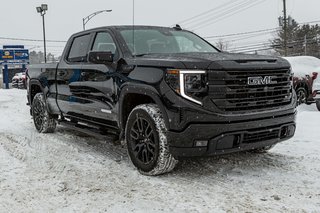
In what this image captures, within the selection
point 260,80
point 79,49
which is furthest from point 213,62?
point 79,49

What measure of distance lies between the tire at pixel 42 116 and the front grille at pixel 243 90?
4.31m

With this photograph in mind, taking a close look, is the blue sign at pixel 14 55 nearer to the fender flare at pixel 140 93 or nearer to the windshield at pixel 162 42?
the windshield at pixel 162 42

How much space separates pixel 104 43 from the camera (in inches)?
217

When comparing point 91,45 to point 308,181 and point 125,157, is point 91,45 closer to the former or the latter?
point 125,157

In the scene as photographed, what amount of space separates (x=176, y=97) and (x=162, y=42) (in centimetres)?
166

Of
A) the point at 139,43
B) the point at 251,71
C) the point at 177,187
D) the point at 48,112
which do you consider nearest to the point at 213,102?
the point at 251,71

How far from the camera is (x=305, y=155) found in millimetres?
5270

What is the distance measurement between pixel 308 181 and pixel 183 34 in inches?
117

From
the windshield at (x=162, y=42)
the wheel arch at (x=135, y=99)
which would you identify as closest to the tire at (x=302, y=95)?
the windshield at (x=162, y=42)

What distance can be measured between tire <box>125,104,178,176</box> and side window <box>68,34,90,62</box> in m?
1.84

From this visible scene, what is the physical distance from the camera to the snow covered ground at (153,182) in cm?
353

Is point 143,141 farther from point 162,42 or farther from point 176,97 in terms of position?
point 162,42

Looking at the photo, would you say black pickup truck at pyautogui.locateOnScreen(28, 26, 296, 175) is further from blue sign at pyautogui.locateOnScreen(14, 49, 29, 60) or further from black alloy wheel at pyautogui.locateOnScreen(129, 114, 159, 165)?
blue sign at pyautogui.locateOnScreen(14, 49, 29, 60)

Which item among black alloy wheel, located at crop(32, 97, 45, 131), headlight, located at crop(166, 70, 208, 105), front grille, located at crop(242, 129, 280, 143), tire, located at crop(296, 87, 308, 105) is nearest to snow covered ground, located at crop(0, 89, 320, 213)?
front grille, located at crop(242, 129, 280, 143)
